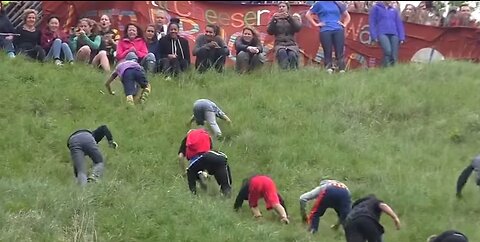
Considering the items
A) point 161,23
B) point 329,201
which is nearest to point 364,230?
point 329,201

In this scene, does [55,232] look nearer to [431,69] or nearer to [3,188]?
[3,188]

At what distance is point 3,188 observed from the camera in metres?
11.5

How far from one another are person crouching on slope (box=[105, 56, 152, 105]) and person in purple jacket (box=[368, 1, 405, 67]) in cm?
570

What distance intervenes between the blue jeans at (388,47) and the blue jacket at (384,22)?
98 millimetres

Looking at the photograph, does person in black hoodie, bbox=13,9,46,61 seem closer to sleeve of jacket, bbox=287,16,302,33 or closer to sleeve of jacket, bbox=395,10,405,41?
sleeve of jacket, bbox=287,16,302,33

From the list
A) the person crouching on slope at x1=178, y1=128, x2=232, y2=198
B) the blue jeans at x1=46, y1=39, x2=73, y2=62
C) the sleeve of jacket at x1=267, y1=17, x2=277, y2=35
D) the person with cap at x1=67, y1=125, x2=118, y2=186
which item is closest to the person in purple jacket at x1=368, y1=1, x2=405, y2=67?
the sleeve of jacket at x1=267, y1=17, x2=277, y2=35

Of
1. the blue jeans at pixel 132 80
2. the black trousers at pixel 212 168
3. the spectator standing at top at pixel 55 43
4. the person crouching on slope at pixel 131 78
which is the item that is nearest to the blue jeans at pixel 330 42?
the person crouching on slope at pixel 131 78

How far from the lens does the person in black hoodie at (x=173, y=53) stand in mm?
17797

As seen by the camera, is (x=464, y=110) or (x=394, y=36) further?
(x=394, y=36)

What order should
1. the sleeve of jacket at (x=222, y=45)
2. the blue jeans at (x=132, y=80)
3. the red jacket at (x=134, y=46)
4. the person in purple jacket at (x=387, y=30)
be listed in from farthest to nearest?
the person in purple jacket at (x=387, y=30) → the sleeve of jacket at (x=222, y=45) → the red jacket at (x=134, y=46) → the blue jeans at (x=132, y=80)

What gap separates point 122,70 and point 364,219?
622cm

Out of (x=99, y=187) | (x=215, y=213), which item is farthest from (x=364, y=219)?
(x=99, y=187)

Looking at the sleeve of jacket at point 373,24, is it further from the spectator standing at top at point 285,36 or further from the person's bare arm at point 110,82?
the person's bare arm at point 110,82

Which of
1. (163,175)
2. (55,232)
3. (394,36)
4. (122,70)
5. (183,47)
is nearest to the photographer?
(55,232)
